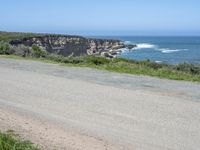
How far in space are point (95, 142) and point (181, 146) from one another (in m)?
1.50

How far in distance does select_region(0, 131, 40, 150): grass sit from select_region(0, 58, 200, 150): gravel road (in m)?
0.31

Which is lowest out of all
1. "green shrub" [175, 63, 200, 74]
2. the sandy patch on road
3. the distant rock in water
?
the distant rock in water

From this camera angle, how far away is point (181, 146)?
26.5 ft

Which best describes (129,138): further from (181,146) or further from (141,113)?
(141,113)

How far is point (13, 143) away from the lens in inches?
303

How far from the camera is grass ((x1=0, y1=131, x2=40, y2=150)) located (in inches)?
292

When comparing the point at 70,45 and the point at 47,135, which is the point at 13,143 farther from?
the point at 70,45

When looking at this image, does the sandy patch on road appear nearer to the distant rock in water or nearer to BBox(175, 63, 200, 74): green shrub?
BBox(175, 63, 200, 74): green shrub

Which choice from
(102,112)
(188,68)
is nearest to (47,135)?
(102,112)

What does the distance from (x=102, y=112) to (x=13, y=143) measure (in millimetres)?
3296

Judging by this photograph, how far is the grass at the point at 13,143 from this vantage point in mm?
7410

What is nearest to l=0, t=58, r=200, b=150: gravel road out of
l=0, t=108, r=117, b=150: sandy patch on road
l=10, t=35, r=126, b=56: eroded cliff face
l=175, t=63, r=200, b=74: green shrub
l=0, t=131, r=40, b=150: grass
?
l=0, t=108, r=117, b=150: sandy patch on road

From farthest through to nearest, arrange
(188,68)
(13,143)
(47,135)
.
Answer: (188,68)
(47,135)
(13,143)

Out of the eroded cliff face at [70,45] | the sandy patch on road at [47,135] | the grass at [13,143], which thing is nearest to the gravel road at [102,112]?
the sandy patch on road at [47,135]
